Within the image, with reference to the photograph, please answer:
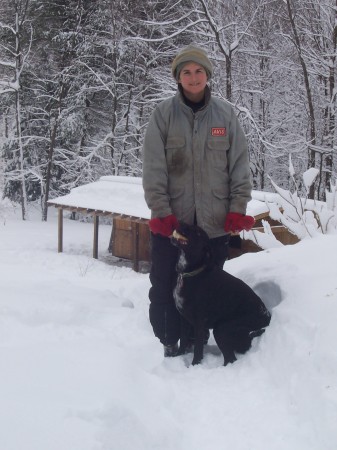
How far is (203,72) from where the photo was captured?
307 cm

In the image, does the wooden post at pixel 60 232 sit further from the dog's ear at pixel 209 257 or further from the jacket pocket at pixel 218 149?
the jacket pocket at pixel 218 149

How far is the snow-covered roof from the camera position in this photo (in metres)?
13.3

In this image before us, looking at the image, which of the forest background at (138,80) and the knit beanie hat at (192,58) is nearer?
the knit beanie hat at (192,58)

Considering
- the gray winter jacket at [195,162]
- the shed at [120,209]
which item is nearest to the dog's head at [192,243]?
the gray winter jacket at [195,162]

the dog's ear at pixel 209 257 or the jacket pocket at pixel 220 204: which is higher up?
the jacket pocket at pixel 220 204

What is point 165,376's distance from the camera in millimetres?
3109

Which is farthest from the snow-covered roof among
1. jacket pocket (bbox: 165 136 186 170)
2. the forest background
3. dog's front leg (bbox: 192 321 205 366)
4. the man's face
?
the man's face

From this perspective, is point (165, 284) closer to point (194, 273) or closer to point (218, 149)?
point (194, 273)

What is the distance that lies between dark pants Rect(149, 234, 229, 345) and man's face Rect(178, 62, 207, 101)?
3.44 ft

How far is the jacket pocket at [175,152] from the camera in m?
3.12

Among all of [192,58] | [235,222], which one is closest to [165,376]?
[235,222]

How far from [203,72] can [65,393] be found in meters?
2.11

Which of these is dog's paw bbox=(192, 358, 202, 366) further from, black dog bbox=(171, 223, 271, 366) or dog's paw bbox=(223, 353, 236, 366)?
dog's paw bbox=(223, 353, 236, 366)

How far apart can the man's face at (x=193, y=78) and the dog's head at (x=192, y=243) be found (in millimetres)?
891
